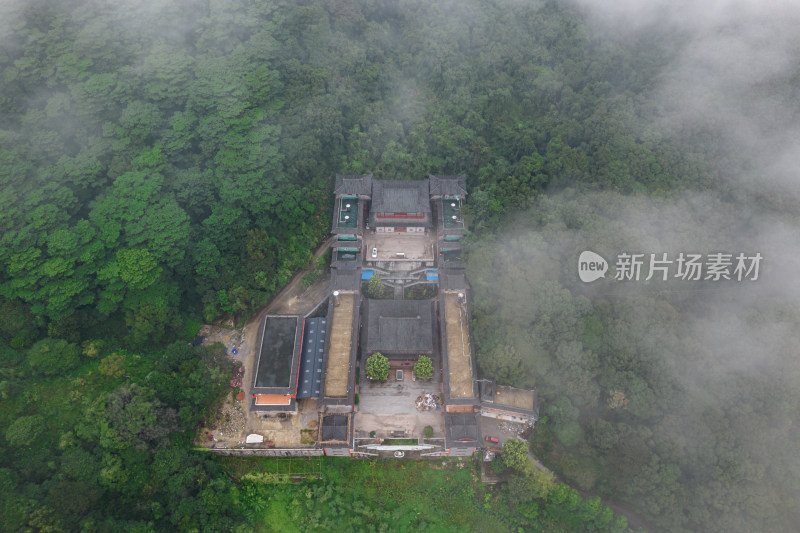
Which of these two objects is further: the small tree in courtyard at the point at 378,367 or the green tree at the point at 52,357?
the small tree in courtyard at the point at 378,367

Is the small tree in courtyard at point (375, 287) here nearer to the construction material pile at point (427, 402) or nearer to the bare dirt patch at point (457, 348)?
the bare dirt patch at point (457, 348)

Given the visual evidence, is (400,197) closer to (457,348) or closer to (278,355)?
(457,348)

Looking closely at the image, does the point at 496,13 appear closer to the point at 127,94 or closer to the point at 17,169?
the point at 127,94

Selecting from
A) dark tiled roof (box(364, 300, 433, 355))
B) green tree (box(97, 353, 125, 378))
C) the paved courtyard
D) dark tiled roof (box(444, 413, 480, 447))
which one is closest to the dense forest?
green tree (box(97, 353, 125, 378))

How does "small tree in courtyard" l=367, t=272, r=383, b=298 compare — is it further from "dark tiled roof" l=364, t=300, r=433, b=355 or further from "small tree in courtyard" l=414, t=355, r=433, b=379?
"small tree in courtyard" l=414, t=355, r=433, b=379

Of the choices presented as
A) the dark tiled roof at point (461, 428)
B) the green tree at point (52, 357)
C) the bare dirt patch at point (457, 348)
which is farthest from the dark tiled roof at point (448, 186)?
the green tree at point (52, 357)

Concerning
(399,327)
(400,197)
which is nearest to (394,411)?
(399,327)
